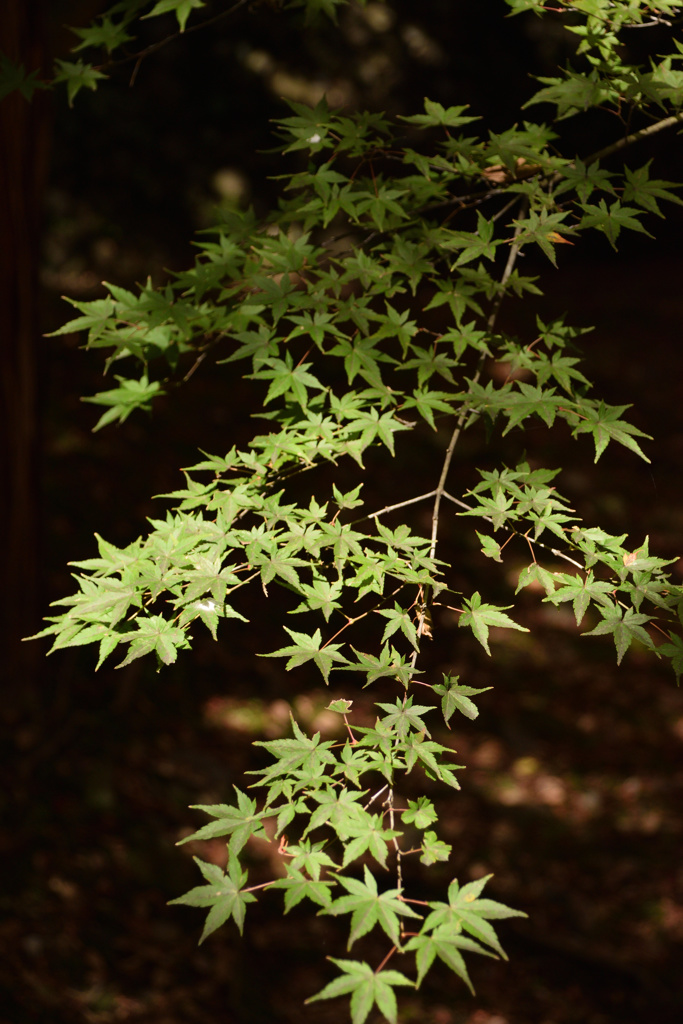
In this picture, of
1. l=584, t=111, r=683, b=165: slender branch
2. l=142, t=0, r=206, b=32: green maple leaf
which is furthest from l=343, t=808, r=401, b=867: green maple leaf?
l=142, t=0, r=206, b=32: green maple leaf

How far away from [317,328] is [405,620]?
0.75 meters

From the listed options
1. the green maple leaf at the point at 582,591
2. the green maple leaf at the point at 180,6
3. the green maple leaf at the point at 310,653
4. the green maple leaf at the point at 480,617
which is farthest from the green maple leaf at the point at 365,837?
the green maple leaf at the point at 180,6

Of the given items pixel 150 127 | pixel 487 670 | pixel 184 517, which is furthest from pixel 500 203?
pixel 184 517

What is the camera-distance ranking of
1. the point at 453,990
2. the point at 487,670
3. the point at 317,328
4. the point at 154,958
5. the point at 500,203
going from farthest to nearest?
1. the point at 500,203
2. the point at 487,670
3. the point at 453,990
4. the point at 154,958
5. the point at 317,328

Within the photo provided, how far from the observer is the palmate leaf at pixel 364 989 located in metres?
1.25

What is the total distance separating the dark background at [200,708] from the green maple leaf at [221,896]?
65.3 inches

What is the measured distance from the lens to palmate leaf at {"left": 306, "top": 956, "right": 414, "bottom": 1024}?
4.09 feet

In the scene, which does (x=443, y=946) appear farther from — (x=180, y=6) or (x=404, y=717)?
(x=180, y=6)

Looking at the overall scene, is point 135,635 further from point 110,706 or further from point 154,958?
point 110,706

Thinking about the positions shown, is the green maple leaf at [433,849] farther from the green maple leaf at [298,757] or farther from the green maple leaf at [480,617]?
the green maple leaf at [480,617]

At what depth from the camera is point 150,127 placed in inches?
310

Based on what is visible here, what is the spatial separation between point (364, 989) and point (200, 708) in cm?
358

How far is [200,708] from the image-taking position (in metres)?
4.75

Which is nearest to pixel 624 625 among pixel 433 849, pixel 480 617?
pixel 480 617
